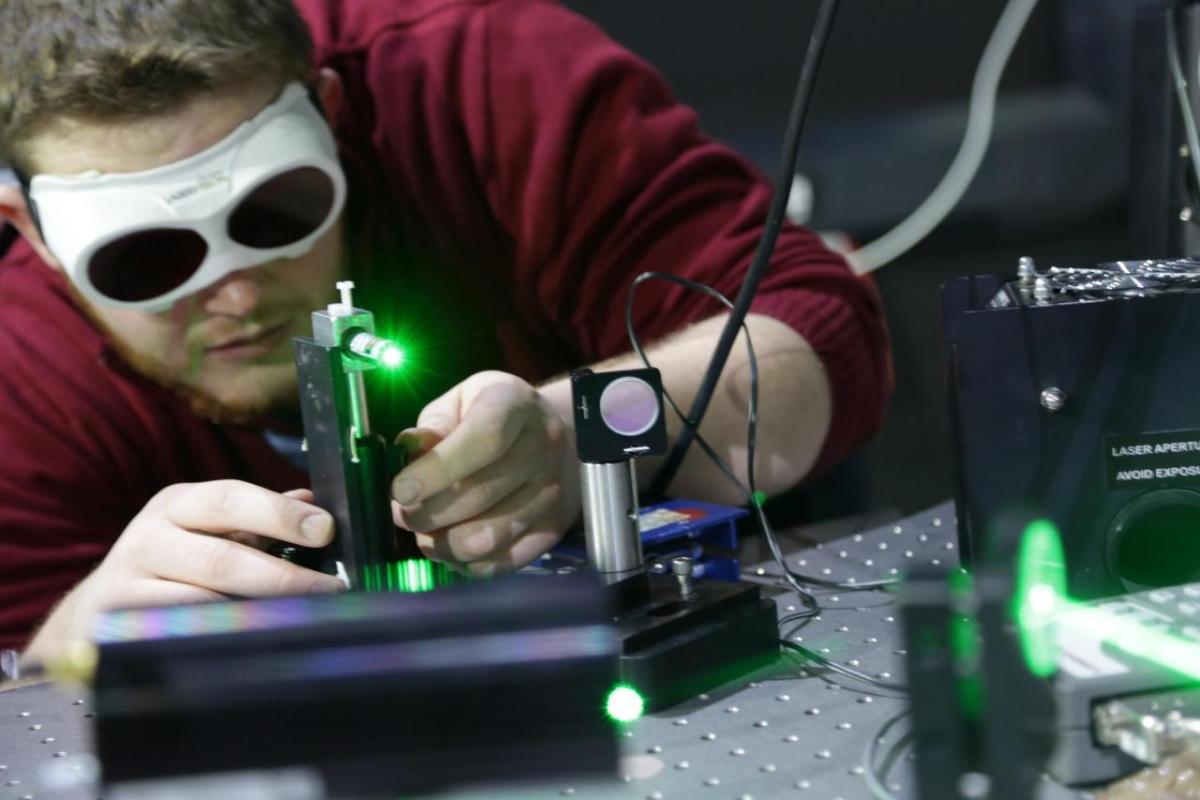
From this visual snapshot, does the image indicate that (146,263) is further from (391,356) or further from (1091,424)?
(1091,424)

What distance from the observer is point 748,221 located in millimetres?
1327

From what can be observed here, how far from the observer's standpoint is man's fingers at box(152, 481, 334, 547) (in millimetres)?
789

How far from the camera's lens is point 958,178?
5.61ft

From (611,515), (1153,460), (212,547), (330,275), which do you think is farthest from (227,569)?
(1153,460)

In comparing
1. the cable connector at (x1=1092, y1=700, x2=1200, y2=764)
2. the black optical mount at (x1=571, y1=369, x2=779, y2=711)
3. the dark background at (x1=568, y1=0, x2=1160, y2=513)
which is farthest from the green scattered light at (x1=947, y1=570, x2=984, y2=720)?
the dark background at (x1=568, y1=0, x2=1160, y2=513)

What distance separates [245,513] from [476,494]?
163 millimetres

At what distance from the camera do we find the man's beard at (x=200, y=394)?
1215mm

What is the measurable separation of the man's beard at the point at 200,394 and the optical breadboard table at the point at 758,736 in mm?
428

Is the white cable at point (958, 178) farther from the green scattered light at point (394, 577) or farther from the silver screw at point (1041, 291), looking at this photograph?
the green scattered light at point (394, 577)

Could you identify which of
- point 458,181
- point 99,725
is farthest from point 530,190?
point 99,725

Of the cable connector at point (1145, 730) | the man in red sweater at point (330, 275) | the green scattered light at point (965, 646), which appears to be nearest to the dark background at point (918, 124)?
the man in red sweater at point (330, 275)

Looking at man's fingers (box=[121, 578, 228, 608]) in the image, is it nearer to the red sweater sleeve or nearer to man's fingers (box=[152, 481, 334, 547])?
man's fingers (box=[152, 481, 334, 547])

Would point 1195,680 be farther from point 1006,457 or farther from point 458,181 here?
point 458,181

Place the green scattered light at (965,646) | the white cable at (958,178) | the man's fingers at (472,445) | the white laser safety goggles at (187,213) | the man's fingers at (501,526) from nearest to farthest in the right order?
the green scattered light at (965,646) → the man's fingers at (472,445) → the man's fingers at (501,526) → the white laser safety goggles at (187,213) → the white cable at (958,178)
